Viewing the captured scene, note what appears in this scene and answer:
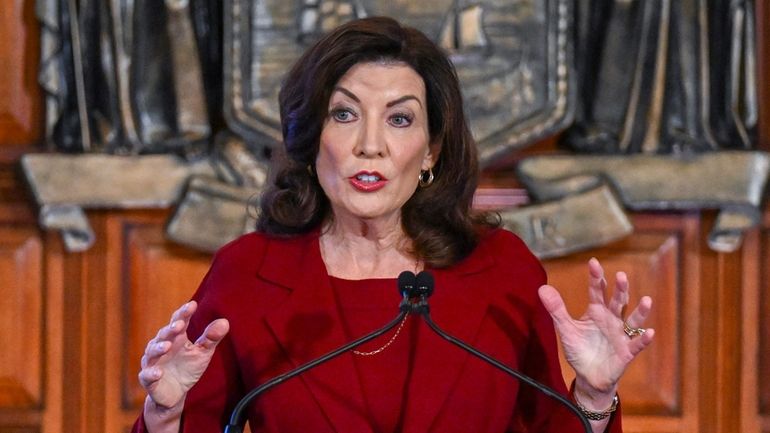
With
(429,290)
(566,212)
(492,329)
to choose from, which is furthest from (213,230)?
(429,290)

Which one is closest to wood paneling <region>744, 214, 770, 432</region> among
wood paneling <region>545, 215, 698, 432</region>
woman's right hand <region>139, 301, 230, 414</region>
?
wood paneling <region>545, 215, 698, 432</region>

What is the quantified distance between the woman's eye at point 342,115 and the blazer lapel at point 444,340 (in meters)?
0.31

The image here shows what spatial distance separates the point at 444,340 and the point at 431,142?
0.37 m

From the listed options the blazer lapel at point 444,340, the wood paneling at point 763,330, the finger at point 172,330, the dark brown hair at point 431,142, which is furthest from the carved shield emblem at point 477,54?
the finger at point 172,330

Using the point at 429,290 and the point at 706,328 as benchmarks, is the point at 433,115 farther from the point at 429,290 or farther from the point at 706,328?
the point at 706,328

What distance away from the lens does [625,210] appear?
3424 mm

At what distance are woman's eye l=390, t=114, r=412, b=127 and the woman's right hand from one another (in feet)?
1.56

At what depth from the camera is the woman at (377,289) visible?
1.92 m

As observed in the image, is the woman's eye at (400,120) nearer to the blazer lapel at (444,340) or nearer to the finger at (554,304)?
the blazer lapel at (444,340)

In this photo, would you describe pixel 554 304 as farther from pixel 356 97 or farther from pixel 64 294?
pixel 64 294

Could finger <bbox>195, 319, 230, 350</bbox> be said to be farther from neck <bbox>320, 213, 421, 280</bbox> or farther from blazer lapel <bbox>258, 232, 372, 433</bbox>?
neck <bbox>320, 213, 421, 280</bbox>

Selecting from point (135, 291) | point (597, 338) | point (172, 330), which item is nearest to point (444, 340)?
point (597, 338)

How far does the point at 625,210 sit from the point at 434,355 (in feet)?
5.20

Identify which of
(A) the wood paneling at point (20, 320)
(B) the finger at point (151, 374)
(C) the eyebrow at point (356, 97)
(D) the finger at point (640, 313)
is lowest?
(A) the wood paneling at point (20, 320)
